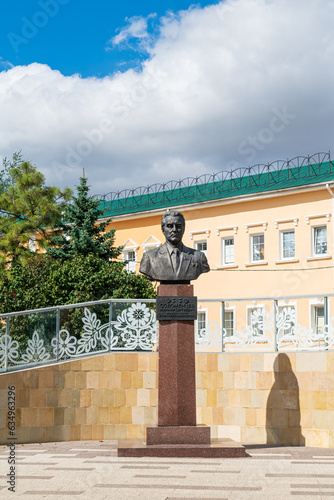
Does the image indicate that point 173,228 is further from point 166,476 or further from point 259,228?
point 259,228

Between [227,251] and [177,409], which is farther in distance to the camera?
[227,251]

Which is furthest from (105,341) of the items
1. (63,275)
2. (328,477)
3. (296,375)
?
(63,275)

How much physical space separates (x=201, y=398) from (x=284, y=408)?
152 cm

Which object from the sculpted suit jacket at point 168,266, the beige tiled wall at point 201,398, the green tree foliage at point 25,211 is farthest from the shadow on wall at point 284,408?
the green tree foliage at point 25,211

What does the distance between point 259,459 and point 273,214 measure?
2234cm

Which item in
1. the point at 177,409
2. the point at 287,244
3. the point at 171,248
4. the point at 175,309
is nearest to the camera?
the point at 177,409

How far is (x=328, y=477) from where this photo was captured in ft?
28.9

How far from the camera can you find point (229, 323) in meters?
14.3

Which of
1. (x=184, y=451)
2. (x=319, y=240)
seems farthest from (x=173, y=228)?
(x=319, y=240)

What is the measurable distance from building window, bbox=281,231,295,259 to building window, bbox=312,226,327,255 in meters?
0.96

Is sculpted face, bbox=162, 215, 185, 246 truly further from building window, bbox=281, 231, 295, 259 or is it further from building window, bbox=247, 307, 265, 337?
building window, bbox=281, 231, 295, 259

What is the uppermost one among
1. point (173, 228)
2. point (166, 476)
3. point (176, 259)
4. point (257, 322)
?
point (173, 228)

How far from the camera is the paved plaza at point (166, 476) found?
7660 millimetres

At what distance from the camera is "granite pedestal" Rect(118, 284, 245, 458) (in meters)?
10.7
